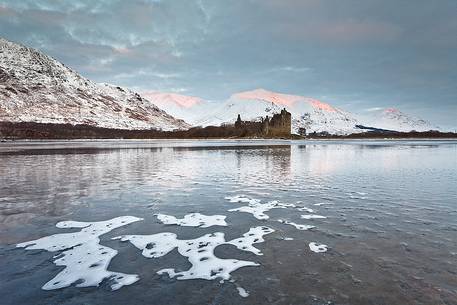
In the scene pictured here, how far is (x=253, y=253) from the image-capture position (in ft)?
33.1

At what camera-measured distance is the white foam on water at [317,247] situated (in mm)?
10266

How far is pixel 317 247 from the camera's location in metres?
10.5

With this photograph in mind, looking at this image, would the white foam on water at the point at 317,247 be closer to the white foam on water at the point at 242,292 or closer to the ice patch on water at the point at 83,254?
the white foam on water at the point at 242,292

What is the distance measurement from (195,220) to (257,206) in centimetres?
374

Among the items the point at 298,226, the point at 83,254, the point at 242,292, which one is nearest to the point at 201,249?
the point at 242,292

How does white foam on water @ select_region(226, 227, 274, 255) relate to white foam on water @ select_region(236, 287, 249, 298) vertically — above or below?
above

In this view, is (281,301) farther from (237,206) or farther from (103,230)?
(237,206)

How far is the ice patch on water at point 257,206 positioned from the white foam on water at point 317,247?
3.76 m

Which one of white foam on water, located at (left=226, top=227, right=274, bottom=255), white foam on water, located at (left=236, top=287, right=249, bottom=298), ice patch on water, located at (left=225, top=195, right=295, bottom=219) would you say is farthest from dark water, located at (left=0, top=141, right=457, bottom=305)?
ice patch on water, located at (left=225, top=195, right=295, bottom=219)

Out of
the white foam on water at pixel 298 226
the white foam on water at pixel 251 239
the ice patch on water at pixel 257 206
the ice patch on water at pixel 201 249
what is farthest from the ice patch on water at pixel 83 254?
the white foam on water at pixel 298 226

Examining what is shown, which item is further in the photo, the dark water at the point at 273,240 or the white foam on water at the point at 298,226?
the white foam on water at the point at 298,226

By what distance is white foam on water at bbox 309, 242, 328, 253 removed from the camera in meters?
10.3

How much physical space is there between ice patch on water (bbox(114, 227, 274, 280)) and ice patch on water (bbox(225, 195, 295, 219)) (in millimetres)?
2332

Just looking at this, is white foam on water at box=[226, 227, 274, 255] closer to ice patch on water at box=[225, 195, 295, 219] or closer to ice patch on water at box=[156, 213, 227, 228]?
ice patch on water at box=[156, 213, 227, 228]
